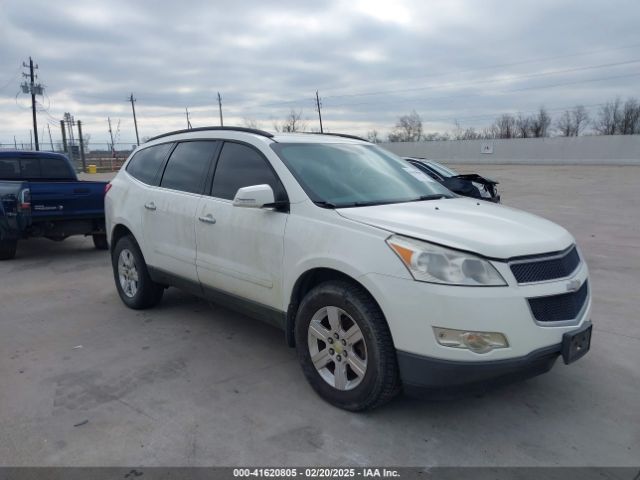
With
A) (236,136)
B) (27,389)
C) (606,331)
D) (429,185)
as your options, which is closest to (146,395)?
(27,389)

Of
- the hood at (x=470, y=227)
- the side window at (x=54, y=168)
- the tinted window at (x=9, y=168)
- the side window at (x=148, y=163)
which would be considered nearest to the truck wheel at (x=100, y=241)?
the side window at (x=54, y=168)

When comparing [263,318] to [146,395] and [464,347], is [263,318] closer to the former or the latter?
[146,395]

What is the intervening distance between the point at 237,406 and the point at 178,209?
1.94 m

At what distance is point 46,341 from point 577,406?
13.9 feet

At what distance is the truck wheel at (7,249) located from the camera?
819 cm

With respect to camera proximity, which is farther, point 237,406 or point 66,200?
point 66,200

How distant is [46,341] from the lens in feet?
15.0

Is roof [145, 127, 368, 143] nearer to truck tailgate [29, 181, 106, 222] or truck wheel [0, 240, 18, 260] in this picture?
truck tailgate [29, 181, 106, 222]

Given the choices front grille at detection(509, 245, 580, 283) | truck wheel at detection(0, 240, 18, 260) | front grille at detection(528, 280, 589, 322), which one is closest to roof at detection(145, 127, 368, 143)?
front grille at detection(509, 245, 580, 283)

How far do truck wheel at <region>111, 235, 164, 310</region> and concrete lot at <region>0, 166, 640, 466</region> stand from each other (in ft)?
0.49

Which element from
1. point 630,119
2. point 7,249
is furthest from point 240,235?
point 630,119

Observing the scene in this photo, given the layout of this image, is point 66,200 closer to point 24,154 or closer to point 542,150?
point 24,154

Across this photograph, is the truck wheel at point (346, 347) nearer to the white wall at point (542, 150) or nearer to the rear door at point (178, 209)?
the rear door at point (178, 209)

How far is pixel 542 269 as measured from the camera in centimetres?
294
